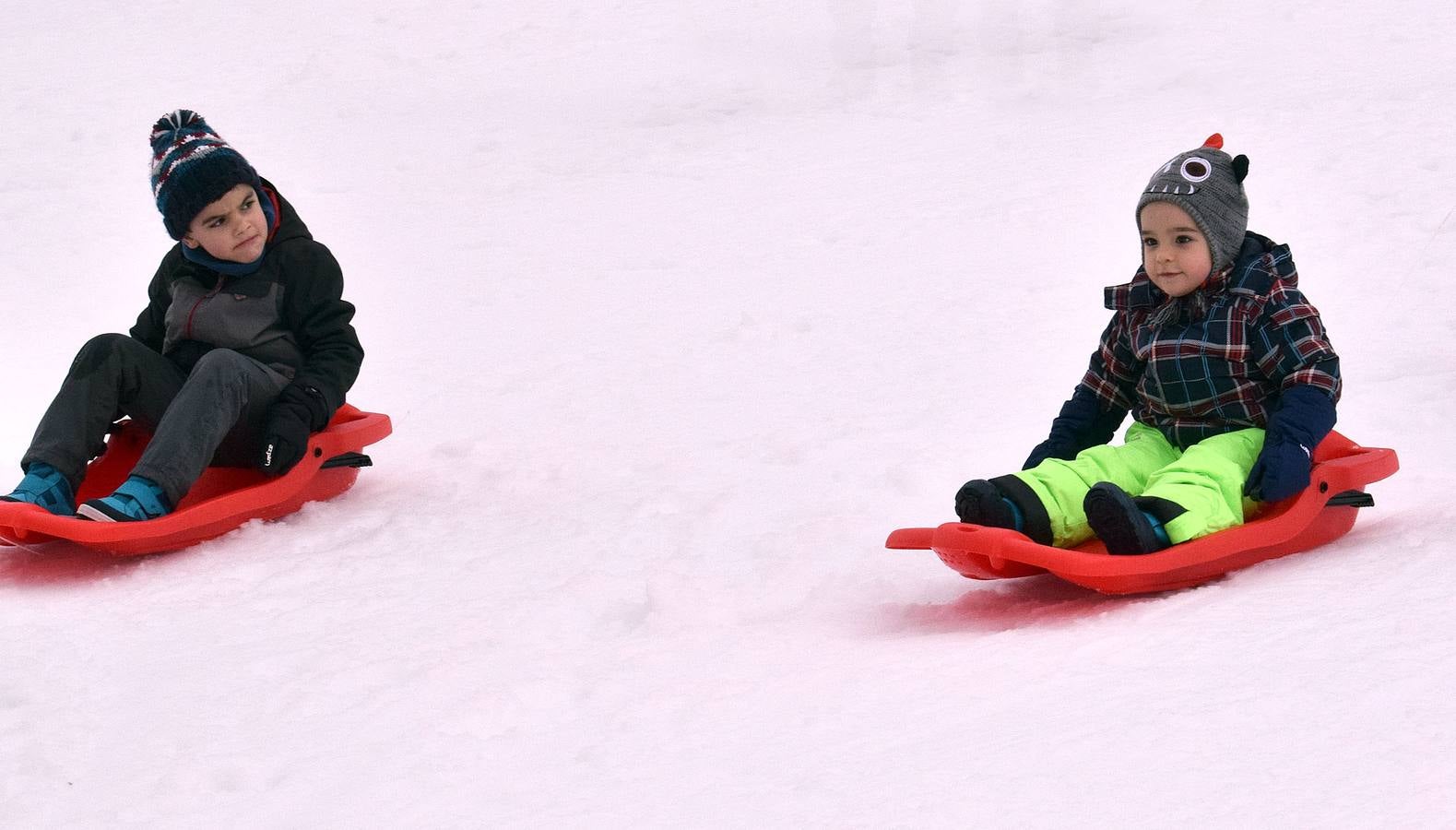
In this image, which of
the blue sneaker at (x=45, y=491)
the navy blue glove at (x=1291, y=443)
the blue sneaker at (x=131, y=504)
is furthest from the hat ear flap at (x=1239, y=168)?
the blue sneaker at (x=45, y=491)

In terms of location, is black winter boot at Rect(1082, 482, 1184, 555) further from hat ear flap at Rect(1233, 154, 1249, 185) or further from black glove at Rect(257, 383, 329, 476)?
black glove at Rect(257, 383, 329, 476)

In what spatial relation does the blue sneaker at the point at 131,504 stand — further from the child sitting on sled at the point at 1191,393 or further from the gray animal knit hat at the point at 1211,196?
the gray animal knit hat at the point at 1211,196

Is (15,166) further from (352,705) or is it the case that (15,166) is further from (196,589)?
(352,705)

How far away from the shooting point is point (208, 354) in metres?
3.65

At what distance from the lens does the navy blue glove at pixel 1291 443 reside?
2879mm

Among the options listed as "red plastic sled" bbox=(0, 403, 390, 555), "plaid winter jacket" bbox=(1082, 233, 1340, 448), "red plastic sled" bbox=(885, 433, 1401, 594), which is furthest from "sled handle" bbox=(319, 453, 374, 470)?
"plaid winter jacket" bbox=(1082, 233, 1340, 448)

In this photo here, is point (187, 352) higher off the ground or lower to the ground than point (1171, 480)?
higher

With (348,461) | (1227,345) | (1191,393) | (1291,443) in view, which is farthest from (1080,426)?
(348,461)

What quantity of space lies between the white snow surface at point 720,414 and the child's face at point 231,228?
67cm

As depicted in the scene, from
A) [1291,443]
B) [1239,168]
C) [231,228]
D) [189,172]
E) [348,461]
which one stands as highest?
[189,172]

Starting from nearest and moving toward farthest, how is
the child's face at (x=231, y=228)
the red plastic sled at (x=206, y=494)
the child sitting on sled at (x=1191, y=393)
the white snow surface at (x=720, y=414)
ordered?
the white snow surface at (x=720, y=414) < the child sitting on sled at (x=1191, y=393) < the red plastic sled at (x=206, y=494) < the child's face at (x=231, y=228)

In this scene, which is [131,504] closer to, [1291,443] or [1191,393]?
[1191,393]

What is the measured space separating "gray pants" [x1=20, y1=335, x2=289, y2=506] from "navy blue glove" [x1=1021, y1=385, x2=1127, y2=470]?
1.76m

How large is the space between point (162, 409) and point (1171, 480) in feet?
7.42
